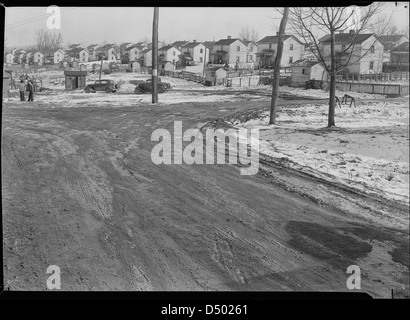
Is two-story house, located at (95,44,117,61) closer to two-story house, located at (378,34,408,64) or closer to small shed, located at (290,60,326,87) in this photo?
small shed, located at (290,60,326,87)

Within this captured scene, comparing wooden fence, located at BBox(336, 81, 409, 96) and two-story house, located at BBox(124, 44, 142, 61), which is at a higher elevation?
two-story house, located at BBox(124, 44, 142, 61)

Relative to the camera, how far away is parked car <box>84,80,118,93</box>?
10.0 ft

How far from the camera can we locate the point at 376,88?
361 cm

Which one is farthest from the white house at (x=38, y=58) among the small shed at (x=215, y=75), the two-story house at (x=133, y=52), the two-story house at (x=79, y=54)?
the small shed at (x=215, y=75)

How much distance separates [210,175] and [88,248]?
1.00 meters

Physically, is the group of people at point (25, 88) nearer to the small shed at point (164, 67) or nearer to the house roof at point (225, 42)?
the small shed at point (164, 67)

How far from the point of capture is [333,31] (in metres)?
2.60

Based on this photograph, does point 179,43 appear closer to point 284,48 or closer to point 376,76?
point 284,48

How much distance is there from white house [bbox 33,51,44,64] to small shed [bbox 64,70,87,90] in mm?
239

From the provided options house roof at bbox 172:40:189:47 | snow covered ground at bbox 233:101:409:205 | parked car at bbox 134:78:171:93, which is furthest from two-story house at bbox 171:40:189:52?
snow covered ground at bbox 233:101:409:205

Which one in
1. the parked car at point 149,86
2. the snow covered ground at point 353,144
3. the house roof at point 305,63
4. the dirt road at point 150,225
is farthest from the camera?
the snow covered ground at point 353,144

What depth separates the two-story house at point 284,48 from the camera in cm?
251

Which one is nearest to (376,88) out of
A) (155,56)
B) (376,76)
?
(376,76)

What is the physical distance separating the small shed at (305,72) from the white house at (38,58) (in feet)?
5.35
